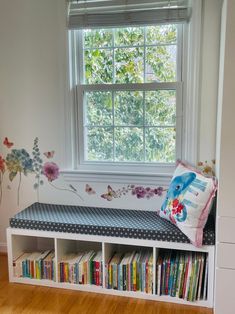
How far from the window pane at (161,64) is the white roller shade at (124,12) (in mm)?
199

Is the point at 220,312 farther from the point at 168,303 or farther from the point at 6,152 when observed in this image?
the point at 6,152

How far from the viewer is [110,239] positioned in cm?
222

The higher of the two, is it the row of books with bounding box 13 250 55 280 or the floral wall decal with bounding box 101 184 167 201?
the floral wall decal with bounding box 101 184 167 201

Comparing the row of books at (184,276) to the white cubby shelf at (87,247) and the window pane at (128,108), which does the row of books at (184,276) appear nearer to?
the white cubby shelf at (87,247)

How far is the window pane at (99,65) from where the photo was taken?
2.49 meters

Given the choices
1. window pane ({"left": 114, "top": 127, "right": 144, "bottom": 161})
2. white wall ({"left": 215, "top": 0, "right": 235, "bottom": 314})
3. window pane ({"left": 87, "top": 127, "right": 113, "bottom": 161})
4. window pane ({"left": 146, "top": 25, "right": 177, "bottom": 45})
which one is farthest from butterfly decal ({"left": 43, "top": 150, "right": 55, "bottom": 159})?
white wall ({"left": 215, "top": 0, "right": 235, "bottom": 314})

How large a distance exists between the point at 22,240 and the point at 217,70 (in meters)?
1.88

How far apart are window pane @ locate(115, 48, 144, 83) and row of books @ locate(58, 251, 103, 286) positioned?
131cm

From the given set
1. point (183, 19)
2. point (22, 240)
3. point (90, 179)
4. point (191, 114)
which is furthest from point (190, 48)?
point (22, 240)

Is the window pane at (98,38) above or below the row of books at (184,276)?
above

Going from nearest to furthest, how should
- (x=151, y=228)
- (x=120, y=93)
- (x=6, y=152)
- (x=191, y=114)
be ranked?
1. (x=151, y=228)
2. (x=191, y=114)
3. (x=120, y=93)
4. (x=6, y=152)

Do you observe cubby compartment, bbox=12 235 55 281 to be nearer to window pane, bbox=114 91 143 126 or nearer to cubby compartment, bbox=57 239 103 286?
cubby compartment, bbox=57 239 103 286

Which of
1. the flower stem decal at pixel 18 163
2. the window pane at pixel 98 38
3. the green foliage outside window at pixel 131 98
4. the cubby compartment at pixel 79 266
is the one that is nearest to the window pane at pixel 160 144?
the green foliage outside window at pixel 131 98

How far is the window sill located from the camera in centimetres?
245
